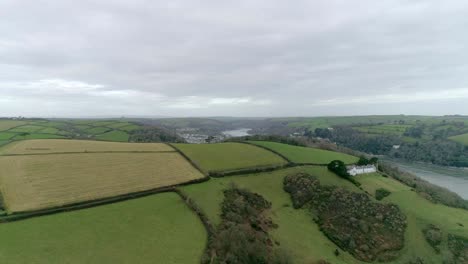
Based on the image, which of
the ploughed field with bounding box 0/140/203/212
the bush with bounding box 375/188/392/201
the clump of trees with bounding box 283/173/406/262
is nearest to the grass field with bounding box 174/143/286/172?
the ploughed field with bounding box 0/140/203/212

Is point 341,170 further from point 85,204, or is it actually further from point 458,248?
point 85,204

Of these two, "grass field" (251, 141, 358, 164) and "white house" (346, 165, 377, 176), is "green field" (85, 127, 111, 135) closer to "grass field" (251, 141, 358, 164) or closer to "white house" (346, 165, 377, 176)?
"grass field" (251, 141, 358, 164)

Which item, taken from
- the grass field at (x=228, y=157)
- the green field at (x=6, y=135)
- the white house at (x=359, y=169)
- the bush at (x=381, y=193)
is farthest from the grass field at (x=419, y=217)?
the green field at (x=6, y=135)

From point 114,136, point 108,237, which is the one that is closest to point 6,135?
point 114,136

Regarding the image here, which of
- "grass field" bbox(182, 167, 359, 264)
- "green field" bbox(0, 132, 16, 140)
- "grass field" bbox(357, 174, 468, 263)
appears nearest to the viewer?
"grass field" bbox(182, 167, 359, 264)

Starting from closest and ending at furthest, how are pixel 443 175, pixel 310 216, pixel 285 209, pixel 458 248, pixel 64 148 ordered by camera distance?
pixel 458 248 < pixel 310 216 < pixel 285 209 < pixel 64 148 < pixel 443 175

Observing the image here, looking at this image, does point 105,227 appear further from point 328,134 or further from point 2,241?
point 328,134

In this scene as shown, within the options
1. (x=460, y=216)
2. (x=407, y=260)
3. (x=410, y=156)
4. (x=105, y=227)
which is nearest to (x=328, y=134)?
(x=410, y=156)
